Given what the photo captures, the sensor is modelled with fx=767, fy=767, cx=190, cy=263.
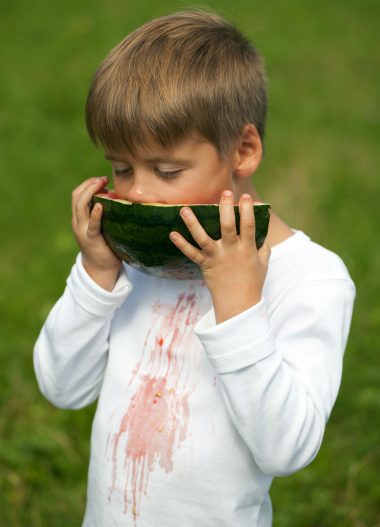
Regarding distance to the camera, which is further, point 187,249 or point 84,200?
point 84,200

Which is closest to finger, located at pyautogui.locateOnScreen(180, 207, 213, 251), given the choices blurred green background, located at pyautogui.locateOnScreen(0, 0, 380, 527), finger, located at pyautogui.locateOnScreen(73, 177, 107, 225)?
finger, located at pyautogui.locateOnScreen(73, 177, 107, 225)

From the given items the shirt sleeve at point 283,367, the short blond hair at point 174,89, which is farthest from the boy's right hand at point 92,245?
the shirt sleeve at point 283,367

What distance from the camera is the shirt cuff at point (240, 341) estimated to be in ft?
6.57

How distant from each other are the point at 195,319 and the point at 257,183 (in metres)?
4.90

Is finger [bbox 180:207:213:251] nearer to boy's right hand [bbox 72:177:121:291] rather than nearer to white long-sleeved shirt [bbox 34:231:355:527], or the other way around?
white long-sleeved shirt [bbox 34:231:355:527]

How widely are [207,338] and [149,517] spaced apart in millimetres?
630

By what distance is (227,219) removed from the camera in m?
2.05

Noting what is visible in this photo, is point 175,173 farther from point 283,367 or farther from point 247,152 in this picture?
point 283,367

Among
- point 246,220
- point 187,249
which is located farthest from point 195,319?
point 246,220

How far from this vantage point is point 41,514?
11.9 feet

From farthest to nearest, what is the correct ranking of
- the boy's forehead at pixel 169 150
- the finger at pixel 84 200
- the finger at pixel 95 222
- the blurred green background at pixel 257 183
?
the blurred green background at pixel 257 183
the finger at pixel 84 200
the finger at pixel 95 222
the boy's forehead at pixel 169 150

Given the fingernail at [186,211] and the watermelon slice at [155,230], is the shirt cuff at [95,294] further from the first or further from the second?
the fingernail at [186,211]

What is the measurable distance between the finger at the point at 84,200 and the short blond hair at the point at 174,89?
0.15m

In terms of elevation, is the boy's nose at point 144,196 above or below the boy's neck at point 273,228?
above
